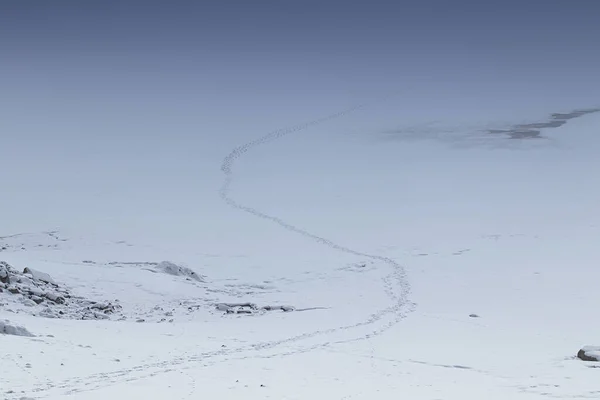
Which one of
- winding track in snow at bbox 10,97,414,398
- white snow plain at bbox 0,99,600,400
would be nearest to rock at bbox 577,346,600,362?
white snow plain at bbox 0,99,600,400

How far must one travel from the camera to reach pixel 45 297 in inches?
686

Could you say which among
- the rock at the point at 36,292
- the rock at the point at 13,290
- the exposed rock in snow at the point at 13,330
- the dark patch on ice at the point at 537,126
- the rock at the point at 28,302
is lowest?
the rock at the point at 28,302

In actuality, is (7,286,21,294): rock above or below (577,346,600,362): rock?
above

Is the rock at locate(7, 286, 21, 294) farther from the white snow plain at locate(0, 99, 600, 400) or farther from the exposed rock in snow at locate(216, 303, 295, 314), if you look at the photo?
the exposed rock in snow at locate(216, 303, 295, 314)

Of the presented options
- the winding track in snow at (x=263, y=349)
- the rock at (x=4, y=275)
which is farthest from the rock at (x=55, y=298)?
the winding track in snow at (x=263, y=349)

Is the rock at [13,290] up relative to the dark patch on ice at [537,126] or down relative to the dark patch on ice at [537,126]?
down

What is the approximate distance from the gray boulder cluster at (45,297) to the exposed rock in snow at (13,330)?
2.46 m

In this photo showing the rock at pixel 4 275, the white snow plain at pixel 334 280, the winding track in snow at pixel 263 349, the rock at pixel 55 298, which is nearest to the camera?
the winding track in snow at pixel 263 349

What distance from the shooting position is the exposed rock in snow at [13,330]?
556 inches

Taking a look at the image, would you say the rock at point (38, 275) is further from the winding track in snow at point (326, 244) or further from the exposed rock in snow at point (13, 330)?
the winding track in snow at point (326, 244)

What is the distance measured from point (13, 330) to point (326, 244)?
1239 cm

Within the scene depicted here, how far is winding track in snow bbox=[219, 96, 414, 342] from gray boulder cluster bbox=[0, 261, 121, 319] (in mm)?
4383

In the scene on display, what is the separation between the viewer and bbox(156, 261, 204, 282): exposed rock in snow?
820 inches

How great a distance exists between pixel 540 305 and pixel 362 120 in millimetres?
26154
